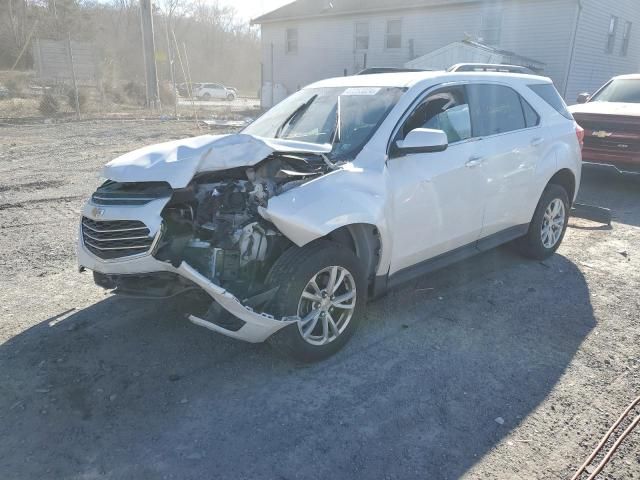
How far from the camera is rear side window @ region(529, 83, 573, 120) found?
5.39m

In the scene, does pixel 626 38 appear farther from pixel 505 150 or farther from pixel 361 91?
pixel 361 91

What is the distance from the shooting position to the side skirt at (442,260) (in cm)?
396

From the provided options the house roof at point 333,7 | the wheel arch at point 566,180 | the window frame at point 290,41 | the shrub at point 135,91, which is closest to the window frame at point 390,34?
the house roof at point 333,7

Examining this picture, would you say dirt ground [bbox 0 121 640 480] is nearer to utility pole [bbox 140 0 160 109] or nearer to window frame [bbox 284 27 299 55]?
utility pole [bbox 140 0 160 109]

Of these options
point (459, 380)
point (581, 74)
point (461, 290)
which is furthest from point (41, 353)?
point (581, 74)

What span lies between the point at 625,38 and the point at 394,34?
32.2 ft

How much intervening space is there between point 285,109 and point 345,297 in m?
2.03

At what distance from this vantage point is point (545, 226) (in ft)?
18.1

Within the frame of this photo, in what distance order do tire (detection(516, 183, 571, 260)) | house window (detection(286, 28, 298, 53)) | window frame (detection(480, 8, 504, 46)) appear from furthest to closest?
1. house window (detection(286, 28, 298, 53))
2. window frame (detection(480, 8, 504, 46))
3. tire (detection(516, 183, 571, 260))

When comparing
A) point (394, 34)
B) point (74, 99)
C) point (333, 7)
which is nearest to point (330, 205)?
point (74, 99)

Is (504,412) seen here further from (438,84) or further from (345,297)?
(438,84)

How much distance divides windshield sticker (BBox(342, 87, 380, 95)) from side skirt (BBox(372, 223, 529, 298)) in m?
1.44

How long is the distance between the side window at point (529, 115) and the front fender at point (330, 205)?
226 cm

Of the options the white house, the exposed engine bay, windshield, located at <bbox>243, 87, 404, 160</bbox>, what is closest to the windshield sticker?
windshield, located at <bbox>243, 87, 404, 160</bbox>
